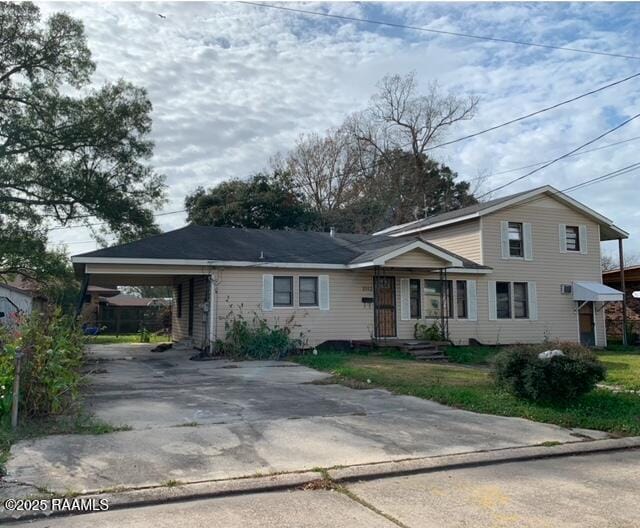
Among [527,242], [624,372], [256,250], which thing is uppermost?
[527,242]

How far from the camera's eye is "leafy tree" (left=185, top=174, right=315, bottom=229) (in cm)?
3322

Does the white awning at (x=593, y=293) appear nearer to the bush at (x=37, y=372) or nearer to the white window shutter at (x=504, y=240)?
the white window shutter at (x=504, y=240)

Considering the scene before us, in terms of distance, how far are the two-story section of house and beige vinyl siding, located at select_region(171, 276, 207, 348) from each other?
27.6ft

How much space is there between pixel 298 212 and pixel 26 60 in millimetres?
17020

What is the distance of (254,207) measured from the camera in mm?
33344

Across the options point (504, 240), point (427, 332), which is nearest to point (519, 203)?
point (504, 240)

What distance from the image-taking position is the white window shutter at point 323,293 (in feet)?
56.5

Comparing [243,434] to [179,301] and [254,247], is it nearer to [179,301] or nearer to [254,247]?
[254,247]

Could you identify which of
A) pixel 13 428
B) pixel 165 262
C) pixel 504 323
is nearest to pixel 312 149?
pixel 504 323

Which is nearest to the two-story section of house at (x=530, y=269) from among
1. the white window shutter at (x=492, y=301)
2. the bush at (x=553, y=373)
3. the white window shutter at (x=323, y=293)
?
the white window shutter at (x=492, y=301)

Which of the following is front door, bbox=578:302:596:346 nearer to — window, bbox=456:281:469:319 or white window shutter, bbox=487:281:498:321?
white window shutter, bbox=487:281:498:321

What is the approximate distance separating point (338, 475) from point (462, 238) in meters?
17.1

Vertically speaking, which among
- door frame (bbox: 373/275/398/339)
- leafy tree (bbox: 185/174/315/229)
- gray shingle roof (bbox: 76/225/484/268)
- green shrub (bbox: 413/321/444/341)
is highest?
leafy tree (bbox: 185/174/315/229)

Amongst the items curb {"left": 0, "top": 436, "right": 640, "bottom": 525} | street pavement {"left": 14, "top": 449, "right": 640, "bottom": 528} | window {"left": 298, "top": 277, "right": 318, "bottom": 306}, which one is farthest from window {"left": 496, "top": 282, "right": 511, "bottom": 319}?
street pavement {"left": 14, "top": 449, "right": 640, "bottom": 528}
